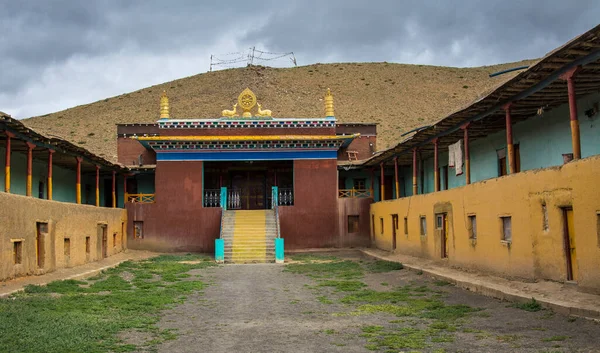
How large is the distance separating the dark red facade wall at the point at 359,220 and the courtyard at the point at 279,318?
11538mm

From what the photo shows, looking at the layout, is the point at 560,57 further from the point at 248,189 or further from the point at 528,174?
the point at 248,189

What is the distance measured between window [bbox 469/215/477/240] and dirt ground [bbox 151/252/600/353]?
281cm

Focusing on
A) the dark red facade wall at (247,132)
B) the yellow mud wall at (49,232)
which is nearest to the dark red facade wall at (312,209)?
the dark red facade wall at (247,132)

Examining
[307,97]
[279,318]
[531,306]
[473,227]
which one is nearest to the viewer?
[531,306]

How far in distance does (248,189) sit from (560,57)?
75.9 feet

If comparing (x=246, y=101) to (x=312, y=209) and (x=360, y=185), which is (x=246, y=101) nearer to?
(x=312, y=209)

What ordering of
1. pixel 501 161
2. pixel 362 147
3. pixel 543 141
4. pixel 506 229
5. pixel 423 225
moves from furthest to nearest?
pixel 362 147
pixel 423 225
pixel 501 161
pixel 543 141
pixel 506 229

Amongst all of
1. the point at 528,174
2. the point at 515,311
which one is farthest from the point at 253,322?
the point at 528,174

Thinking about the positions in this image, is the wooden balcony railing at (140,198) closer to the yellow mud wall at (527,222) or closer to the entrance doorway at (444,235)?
the yellow mud wall at (527,222)

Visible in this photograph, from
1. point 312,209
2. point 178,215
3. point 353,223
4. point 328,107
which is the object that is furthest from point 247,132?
point 353,223

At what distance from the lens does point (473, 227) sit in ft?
59.8

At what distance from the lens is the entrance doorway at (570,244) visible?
12.6m

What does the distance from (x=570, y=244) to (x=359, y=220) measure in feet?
60.6

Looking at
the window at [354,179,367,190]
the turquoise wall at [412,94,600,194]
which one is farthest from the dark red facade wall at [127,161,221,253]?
the turquoise wall at [412,94,600,194]
